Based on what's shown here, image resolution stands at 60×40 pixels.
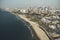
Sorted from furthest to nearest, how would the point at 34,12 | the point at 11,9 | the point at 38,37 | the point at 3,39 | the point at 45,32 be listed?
the point at 11,9 → the point at 34,12 → the point at 45,32 → the point at 38,37 → the point at 3,39

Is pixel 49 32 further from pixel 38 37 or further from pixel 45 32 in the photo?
pixel 38 37

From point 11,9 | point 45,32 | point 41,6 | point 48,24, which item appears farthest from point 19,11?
point 45,32

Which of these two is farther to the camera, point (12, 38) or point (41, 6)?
point (41, 6)

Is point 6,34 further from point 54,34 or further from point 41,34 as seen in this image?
point 54,34

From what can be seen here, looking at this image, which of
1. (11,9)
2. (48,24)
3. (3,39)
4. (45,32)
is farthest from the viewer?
(11,9)

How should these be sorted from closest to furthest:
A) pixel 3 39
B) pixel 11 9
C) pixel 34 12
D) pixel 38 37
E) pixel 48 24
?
pixel 3 39
pixel 38 37
pixel 48 24
pixel 34 12
pixel 11 9

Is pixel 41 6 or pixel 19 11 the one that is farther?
pixel 41 6

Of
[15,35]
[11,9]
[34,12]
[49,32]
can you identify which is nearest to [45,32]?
[49,32]

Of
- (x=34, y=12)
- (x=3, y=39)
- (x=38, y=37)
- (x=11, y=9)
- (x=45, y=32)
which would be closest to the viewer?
(x=3, y=39)
